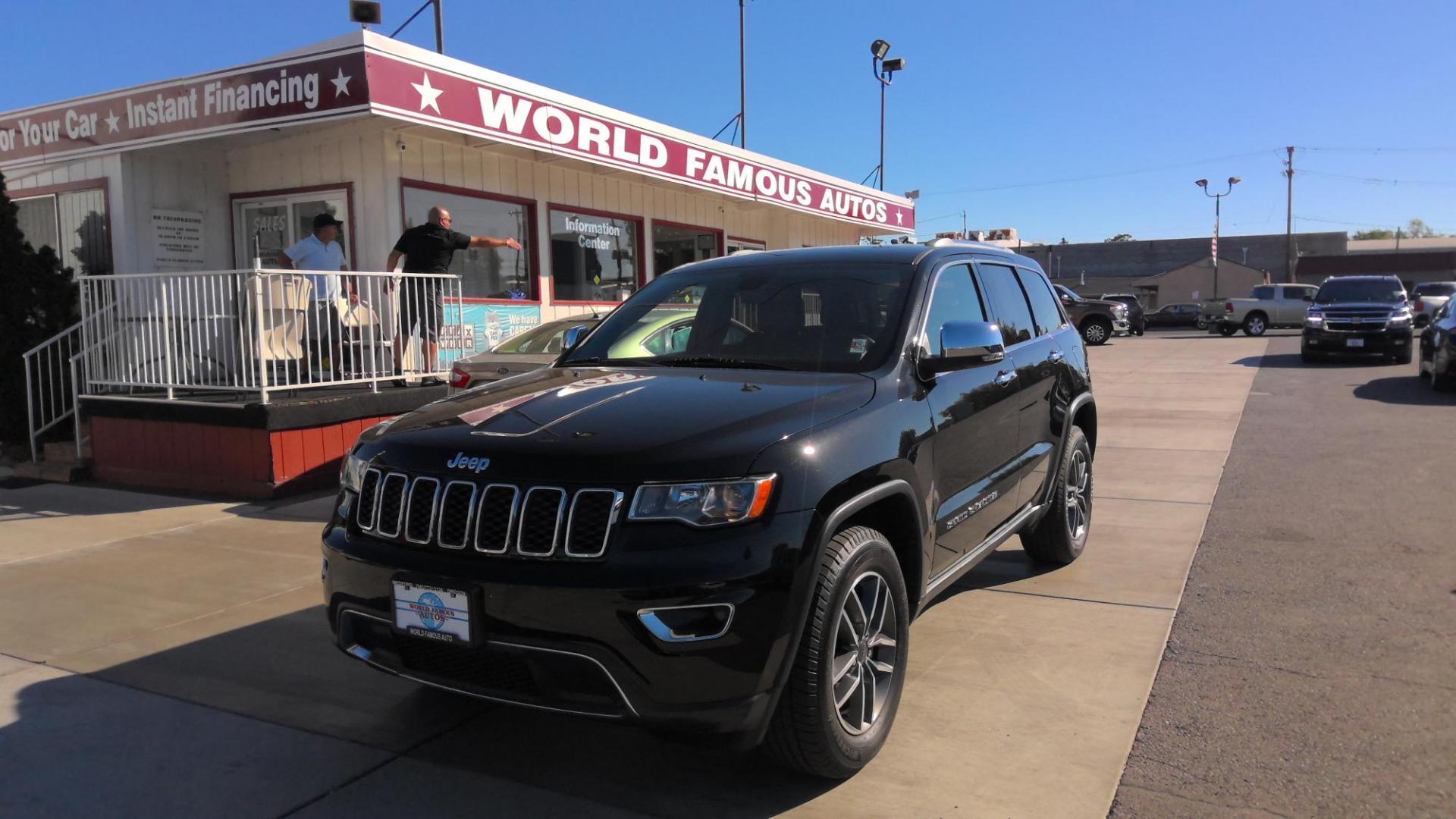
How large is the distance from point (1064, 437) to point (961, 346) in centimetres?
194

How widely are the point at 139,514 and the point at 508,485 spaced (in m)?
6.04

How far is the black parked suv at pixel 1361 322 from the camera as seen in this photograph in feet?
56.9

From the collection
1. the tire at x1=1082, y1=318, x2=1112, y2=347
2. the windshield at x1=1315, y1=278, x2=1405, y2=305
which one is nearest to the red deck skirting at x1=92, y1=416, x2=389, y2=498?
the windshield at x1=1315, y1=278, x2=1405, y2=305

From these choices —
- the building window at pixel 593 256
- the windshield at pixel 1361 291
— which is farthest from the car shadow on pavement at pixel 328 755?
the windshield at pixel 1361 291

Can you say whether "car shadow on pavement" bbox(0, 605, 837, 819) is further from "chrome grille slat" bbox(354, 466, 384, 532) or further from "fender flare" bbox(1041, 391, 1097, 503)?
"fender flare" bbox(1041, 391, 1097, 503)

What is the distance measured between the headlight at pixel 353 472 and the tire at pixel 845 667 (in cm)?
155

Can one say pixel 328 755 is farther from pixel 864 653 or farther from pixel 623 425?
pixel 864 653

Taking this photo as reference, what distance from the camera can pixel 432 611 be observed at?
9.26 feet

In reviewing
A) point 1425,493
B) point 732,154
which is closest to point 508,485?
point 1425,493

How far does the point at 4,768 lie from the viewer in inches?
131

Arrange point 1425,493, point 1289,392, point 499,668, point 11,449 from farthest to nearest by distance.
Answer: point 1289,392 < point 11,449 < point 1425,493 < point 499,668

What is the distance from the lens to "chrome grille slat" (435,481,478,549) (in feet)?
9.36

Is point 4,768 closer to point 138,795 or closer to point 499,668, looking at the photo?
point 138,795

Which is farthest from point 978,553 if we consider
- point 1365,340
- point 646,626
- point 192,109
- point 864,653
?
point 1365,340
